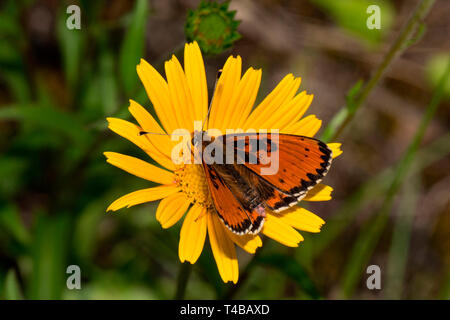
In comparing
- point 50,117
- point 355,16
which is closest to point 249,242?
point 50,117

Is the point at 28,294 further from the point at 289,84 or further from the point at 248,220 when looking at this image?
the point at 289,84

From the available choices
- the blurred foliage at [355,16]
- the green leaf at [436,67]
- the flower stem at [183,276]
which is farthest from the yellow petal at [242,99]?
the green leaf at [436,67]

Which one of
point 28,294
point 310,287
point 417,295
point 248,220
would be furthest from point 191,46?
point 417,295

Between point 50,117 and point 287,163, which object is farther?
point 50,117

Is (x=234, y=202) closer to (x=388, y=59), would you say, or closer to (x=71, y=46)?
(x=388, y=59)

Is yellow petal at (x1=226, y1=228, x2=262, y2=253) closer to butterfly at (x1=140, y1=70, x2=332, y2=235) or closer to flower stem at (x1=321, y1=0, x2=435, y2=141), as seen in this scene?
butterfly at (x1=140, y1=70, x2=332, y2=235)
